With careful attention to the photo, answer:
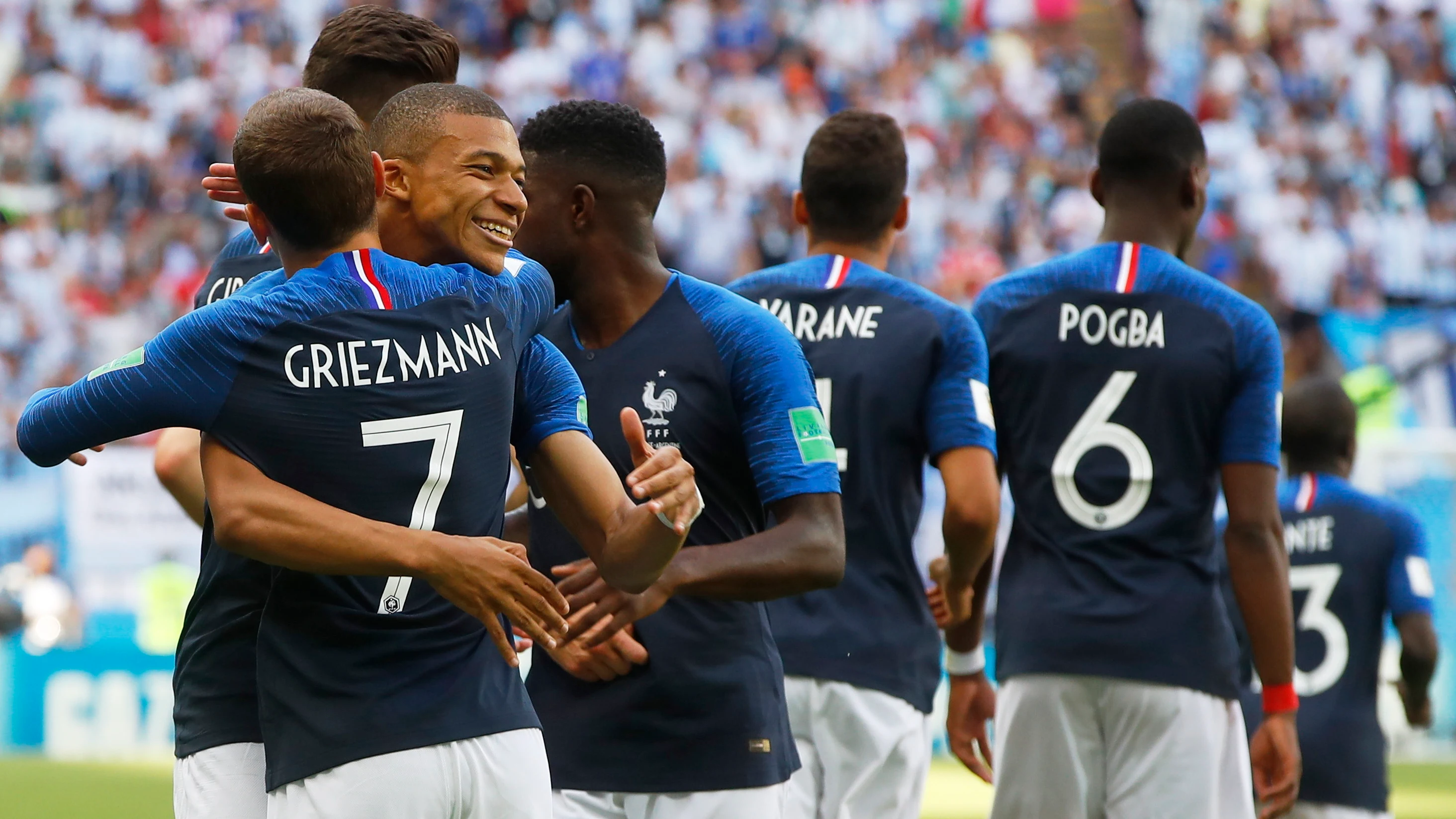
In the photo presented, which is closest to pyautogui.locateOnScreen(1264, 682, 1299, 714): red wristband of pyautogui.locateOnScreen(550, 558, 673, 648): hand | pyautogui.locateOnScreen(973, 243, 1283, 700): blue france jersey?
pyautogui.locateOnScreen(973, 243, 1283, 700): blue france jersey

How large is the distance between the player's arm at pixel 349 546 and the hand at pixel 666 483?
0.77 feet

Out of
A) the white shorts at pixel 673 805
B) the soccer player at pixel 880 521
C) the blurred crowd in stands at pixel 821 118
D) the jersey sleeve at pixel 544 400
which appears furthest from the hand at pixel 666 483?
the blurred crowd in stands at pixel 821 118

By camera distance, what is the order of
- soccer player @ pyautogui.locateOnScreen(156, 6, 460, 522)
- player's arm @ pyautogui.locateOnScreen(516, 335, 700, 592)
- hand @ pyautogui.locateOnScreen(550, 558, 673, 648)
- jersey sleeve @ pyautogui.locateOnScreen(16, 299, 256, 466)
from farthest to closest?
soccer player @ pyautogui.locateOnScreen(156, 6, 460, 522)
hand @ pyautogui.locateOnScreen(550, 558, 673, 648)
player's arm @ pyautogui.locateOnScreen(516, 335, 700, 592)
jersey sleeve @ pyautogui.locateOnScreen(16, 299, 256, 466)

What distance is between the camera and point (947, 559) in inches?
186

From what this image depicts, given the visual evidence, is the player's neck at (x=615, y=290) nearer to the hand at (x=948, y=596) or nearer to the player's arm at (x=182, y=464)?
the player's arm at (x=182, y=464)

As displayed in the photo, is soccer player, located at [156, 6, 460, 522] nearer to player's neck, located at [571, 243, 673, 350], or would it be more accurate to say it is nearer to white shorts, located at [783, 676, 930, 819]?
player's neck, located at [571, 243, 673, 350]

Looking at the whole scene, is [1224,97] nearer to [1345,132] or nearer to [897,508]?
[1345,132]

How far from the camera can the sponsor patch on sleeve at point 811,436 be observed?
11.7 feet

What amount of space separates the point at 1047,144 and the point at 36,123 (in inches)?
455

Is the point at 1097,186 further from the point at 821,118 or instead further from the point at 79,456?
the point at 821,118

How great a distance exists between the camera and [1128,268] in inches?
181

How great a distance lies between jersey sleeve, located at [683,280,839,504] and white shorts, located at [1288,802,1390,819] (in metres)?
2.82

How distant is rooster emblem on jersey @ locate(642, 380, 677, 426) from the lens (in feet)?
12.1

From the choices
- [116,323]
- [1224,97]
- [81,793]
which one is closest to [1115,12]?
[1224,97]
